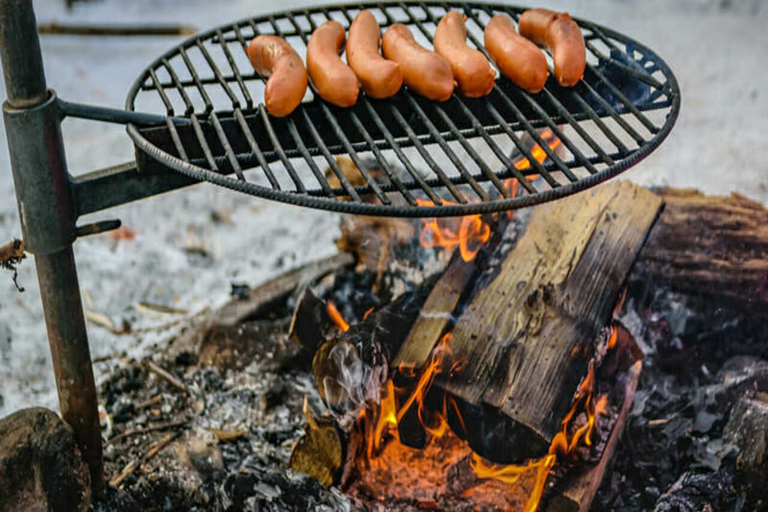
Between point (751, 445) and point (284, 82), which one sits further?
point (751, 445)

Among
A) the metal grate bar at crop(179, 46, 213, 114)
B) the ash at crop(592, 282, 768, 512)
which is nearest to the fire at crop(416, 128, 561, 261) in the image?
the ash at crop(592, 282, 768, 512)

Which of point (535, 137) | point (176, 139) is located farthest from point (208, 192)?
point (535, 137)

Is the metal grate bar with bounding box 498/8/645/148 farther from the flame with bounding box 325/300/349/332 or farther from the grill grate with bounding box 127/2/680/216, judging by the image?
the flame with bounding box 325/300/349/332

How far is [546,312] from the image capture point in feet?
7.36

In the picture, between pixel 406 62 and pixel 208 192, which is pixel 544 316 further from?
pixel 208 192

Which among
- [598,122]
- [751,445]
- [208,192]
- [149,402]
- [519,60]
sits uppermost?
[519,60]

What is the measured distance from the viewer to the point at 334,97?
196cm

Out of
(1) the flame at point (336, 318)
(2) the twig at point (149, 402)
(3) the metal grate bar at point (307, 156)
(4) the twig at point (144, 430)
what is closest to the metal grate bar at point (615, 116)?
(3) the metal grate bar at point (307, 156)

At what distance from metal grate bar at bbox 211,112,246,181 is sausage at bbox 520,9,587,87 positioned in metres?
1.00

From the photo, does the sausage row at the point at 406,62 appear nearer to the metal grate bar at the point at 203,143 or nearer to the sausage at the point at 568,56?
the sausage at the point at 568,56

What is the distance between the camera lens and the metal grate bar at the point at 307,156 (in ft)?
5.34

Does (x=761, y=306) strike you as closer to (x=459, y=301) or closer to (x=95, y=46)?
(x=459, y=301)

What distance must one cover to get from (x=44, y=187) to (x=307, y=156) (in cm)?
66

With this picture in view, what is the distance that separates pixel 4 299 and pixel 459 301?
233 centimetres
